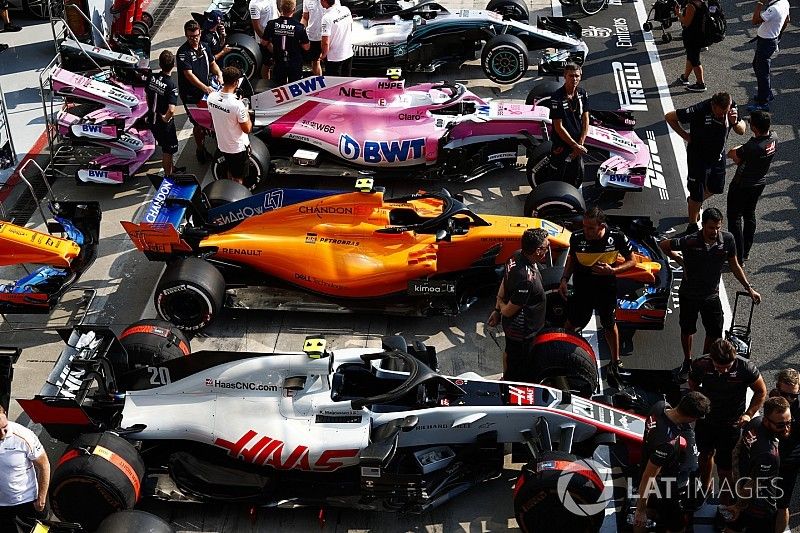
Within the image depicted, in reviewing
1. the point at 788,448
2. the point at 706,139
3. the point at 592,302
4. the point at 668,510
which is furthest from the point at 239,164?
the point at 788,448

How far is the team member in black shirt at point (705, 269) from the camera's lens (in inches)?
320

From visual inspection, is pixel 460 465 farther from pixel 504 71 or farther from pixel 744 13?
pixel 744 13

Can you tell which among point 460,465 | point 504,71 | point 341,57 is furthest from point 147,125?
point 460,465

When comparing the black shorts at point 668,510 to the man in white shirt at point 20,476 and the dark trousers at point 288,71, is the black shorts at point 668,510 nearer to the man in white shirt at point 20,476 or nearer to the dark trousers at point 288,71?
the man in white shirt at point 20,476

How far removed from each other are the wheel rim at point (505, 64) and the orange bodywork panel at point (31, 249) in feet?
22.6

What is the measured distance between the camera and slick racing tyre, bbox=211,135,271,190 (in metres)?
11.3

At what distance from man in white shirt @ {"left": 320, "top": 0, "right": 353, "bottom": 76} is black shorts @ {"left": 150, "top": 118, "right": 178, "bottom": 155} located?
2518mm

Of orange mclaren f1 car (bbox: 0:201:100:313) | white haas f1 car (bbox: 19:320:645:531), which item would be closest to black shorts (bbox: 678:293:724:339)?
white haas f1 car (bbox: 19:320:645:531)

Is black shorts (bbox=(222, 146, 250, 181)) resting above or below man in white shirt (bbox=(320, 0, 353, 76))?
below

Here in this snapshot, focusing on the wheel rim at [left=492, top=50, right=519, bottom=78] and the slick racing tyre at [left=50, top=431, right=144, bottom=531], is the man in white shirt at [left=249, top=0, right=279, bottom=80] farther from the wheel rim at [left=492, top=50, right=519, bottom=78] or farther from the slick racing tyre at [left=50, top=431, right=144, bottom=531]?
the slick racing tyre at [left=50, top=431, right=144, bottom=531]

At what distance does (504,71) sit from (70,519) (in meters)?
9.13

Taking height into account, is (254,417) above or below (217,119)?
below

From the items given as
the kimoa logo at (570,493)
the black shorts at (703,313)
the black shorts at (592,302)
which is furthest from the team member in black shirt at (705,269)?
the kimoa logo at (570,493)

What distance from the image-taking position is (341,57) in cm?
1315
